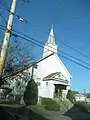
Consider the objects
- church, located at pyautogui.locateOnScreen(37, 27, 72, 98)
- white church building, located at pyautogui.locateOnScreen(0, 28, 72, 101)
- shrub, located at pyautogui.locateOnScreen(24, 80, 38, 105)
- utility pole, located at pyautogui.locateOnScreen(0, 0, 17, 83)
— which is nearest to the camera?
utility pole, located at pyautogui.locateOnScreen(0, 0, 17, 83)

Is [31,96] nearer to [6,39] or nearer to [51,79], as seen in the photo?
[51,79]

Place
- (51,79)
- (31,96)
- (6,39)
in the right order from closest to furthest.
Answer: (6,39), (31,96), (51,79)

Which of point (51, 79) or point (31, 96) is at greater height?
point (51, 79)

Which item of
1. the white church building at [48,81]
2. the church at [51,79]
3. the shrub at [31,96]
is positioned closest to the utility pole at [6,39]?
the shrub at [31,96]

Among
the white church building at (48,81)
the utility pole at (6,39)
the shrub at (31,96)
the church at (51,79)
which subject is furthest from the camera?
the church at (51,79)

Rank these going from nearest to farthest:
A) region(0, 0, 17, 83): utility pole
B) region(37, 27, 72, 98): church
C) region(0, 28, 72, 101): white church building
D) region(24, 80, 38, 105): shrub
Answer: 1. region(0, 0, 17, 83): utility pole
2. region(24, 80, 38, 105): shrub
3. region(0, 28, 72, 101): white church building
4. region(37, 27, 72, 98): church

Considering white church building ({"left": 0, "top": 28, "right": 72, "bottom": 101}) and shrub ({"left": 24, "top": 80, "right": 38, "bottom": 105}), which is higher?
white church building ({"left": 0, "top": 28, "right": 72, "bottom": 101})

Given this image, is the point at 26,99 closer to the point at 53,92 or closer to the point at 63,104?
the point at 63,104

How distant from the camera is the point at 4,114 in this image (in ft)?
54.7

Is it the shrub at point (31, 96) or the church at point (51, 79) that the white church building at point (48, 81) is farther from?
the shrub at point (31, 96)

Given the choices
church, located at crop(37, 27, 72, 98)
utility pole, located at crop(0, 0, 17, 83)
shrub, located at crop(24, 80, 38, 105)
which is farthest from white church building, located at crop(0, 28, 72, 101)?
utility pole, located at crop(0, 0, 17, 83)

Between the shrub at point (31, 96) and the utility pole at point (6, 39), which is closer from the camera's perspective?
the utility pole at point (6, 39)

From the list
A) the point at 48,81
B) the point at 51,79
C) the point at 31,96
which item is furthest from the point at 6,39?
the point at 48,81

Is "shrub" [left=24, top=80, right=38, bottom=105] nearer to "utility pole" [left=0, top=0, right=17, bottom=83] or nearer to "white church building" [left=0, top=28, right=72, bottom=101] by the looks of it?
"white church building" [left=0, top=28, right=72, bottom=101]
